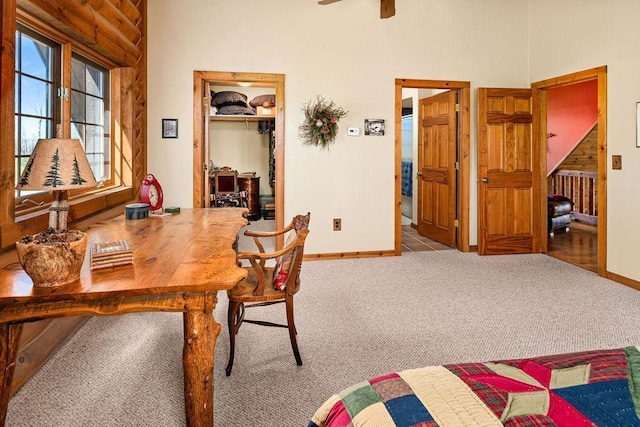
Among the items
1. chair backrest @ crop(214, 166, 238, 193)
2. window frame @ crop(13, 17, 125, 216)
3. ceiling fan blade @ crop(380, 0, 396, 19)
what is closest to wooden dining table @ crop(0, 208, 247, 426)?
window frame @ crop(13, 17, 125, 216)

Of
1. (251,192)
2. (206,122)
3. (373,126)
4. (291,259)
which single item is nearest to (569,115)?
(373,126)

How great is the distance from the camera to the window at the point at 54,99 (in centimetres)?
263

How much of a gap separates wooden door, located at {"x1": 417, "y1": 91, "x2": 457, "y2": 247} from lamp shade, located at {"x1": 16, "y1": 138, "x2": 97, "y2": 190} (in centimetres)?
495

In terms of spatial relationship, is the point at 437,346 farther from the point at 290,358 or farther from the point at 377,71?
the point at 377,71

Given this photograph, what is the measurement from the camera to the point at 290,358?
260cm

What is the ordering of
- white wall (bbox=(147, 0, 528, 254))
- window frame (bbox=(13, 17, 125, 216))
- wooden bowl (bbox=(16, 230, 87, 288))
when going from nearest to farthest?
1. wooden bowl (bbox=(16, 230, 87, 288))
2. window frame (bbox=(13, 17, 125, 216))
3. white wall (bbox=(147, 0, 528, 254))

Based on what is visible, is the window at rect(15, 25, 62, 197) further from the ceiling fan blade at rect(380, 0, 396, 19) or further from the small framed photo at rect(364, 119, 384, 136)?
the small framed photo at rect(364, 119, 384, 136)

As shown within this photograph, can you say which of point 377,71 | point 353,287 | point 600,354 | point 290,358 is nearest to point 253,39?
point 377,71

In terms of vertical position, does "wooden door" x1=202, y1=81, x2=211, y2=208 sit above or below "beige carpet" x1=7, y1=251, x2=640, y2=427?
above

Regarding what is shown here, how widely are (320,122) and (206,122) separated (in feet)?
4.35

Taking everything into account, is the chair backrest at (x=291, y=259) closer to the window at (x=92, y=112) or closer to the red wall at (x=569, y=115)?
the window at (x=92, y=112)

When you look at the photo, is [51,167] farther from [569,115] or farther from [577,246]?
[569,115]

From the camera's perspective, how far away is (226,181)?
748 centimetres

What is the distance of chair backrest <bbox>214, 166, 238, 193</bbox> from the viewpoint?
24.4ft
